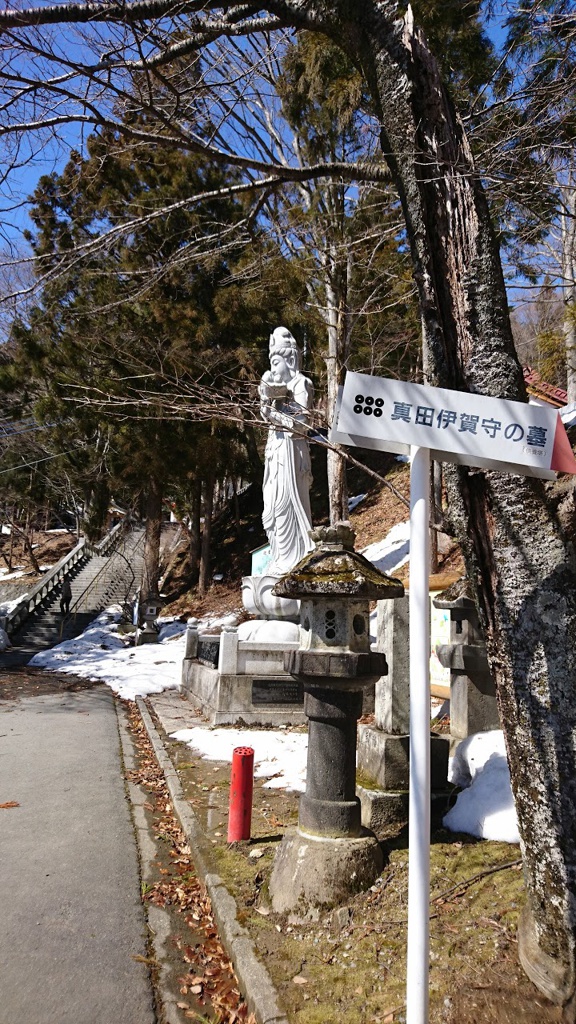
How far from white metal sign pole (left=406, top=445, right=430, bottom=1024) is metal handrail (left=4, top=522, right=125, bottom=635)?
20823mm

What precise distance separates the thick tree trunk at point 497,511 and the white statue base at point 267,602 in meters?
7.09

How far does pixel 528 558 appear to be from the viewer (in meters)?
2.73

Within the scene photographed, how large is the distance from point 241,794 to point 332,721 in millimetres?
1091

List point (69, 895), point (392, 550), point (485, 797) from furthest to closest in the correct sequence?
1. point (392, 550)
2. point (485, 797)
3. point (69, 895)

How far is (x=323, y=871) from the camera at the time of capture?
142 inches

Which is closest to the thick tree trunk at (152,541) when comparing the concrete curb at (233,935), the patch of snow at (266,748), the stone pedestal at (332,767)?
the patch of snow at (266,748)

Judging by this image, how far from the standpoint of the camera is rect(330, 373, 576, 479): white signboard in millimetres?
2441

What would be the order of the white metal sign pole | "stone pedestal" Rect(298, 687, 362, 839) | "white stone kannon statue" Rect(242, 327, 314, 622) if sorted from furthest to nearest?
"white stone kannon statue" Rect(242, 327, 314, 622) → "stone pedestal" Rect(298, 687, 362, 839) → the white metal sign pole

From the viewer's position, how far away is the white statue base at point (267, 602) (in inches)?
390

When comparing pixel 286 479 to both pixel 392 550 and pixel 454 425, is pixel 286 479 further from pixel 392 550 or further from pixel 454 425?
pixel 454 425

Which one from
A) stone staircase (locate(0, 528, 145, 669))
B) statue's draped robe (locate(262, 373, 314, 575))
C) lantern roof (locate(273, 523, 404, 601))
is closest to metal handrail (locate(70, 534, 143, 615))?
stone staircase (locate(0, 528, 145, 669))

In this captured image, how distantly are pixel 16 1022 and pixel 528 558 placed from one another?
9.55ft

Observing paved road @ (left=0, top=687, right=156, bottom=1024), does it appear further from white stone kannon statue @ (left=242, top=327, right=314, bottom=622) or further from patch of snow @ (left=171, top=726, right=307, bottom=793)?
white stone kannon statue @ (left=242, top=327, right=314, bottom=622)

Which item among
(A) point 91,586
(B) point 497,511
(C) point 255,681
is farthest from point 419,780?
(A) point 91,586
